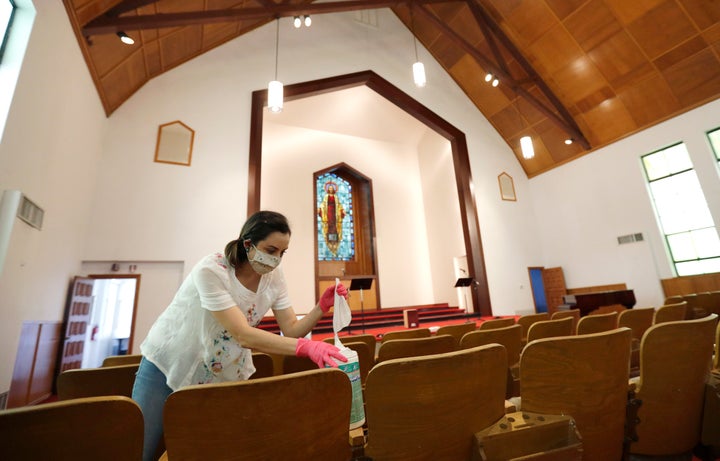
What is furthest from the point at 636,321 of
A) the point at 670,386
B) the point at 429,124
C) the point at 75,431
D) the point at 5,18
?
the point at 429,124

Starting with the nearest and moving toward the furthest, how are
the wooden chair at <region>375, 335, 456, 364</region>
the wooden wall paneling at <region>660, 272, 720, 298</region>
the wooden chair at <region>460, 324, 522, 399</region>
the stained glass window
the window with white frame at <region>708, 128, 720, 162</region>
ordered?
the wooden chair at <region>375, 335, 456, 364</region> → the wooden chair at <region>460, 324, 522, 399</region> → the wooden wall paneling at <region>660, 272, 720, 298</region> → the window with white frame at <region>708, 128, 720, 162</region> → the stained glass window

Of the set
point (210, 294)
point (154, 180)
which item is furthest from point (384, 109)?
point (210, 294)

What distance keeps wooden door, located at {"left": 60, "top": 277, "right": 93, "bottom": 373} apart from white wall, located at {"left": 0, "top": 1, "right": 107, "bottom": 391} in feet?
0.34

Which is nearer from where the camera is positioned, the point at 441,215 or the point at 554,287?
the point at 554,287

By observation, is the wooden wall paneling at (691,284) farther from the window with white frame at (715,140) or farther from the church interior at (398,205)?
the window with white frame at (715,140)

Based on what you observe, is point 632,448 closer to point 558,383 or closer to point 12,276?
point 558,383

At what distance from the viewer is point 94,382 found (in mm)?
1163

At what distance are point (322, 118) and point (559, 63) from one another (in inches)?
220

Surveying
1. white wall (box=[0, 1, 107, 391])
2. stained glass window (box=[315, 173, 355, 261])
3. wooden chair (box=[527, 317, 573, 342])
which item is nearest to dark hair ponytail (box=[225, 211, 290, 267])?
wooden chair (box=[527, 317, 573, 342])

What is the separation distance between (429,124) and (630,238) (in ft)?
16.2

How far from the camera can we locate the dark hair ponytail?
1189mm

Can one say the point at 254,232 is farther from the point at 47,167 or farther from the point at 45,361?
the point at 45,361

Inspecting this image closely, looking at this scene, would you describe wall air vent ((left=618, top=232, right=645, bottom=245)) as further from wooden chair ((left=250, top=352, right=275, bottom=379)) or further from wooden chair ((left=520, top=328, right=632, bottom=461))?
wooden chair ((left=250, top=352, right=275, bottom=379))

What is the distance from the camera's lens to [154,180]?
16.5 feet
